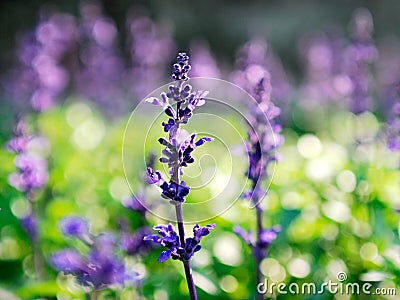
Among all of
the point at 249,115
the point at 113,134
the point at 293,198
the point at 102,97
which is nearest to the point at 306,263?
the point at 293,198

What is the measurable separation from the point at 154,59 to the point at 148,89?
15.3 inches

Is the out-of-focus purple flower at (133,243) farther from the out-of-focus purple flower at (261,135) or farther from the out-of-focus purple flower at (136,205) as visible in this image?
the out-of-focus purple flower at (261,135)

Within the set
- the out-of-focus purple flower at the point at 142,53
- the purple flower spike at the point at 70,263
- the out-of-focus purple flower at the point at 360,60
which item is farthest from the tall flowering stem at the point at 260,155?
the out-of-focus purple flower at the point at 142,53

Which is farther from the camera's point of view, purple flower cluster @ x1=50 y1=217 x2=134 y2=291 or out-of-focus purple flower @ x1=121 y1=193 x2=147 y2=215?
out-of-focus purple flower @ x1=121 y1=193 x2=147 y2=215

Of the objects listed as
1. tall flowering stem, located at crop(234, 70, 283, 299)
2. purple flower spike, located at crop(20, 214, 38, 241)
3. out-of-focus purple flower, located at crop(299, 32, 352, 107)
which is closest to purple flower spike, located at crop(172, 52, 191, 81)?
tall flowering stem, located at crop(234, 70, 283, 299)

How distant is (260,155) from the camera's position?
2953mm

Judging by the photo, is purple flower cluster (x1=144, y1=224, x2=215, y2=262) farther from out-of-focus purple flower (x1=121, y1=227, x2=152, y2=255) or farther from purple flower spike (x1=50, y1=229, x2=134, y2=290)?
out-of-focus purple flower (x1=121, y1=227, x2=152, y2=255)

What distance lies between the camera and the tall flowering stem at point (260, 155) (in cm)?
293

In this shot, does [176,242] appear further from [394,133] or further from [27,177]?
[394,133]

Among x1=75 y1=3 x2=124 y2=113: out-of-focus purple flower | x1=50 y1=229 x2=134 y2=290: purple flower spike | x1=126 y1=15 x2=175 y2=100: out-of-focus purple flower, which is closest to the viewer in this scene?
x1=50 y1=229 x2=134 y2=290: purple flower spike

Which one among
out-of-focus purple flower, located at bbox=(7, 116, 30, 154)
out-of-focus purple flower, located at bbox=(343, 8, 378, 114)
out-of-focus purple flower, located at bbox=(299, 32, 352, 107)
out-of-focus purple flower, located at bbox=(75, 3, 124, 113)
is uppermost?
out-of-focus purple flower, located at bbox=(299, 32, 352, 107)

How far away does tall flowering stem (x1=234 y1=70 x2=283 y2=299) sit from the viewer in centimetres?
293

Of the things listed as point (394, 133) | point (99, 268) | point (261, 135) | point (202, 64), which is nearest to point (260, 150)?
point (261, 135)

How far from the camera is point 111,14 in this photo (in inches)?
669
